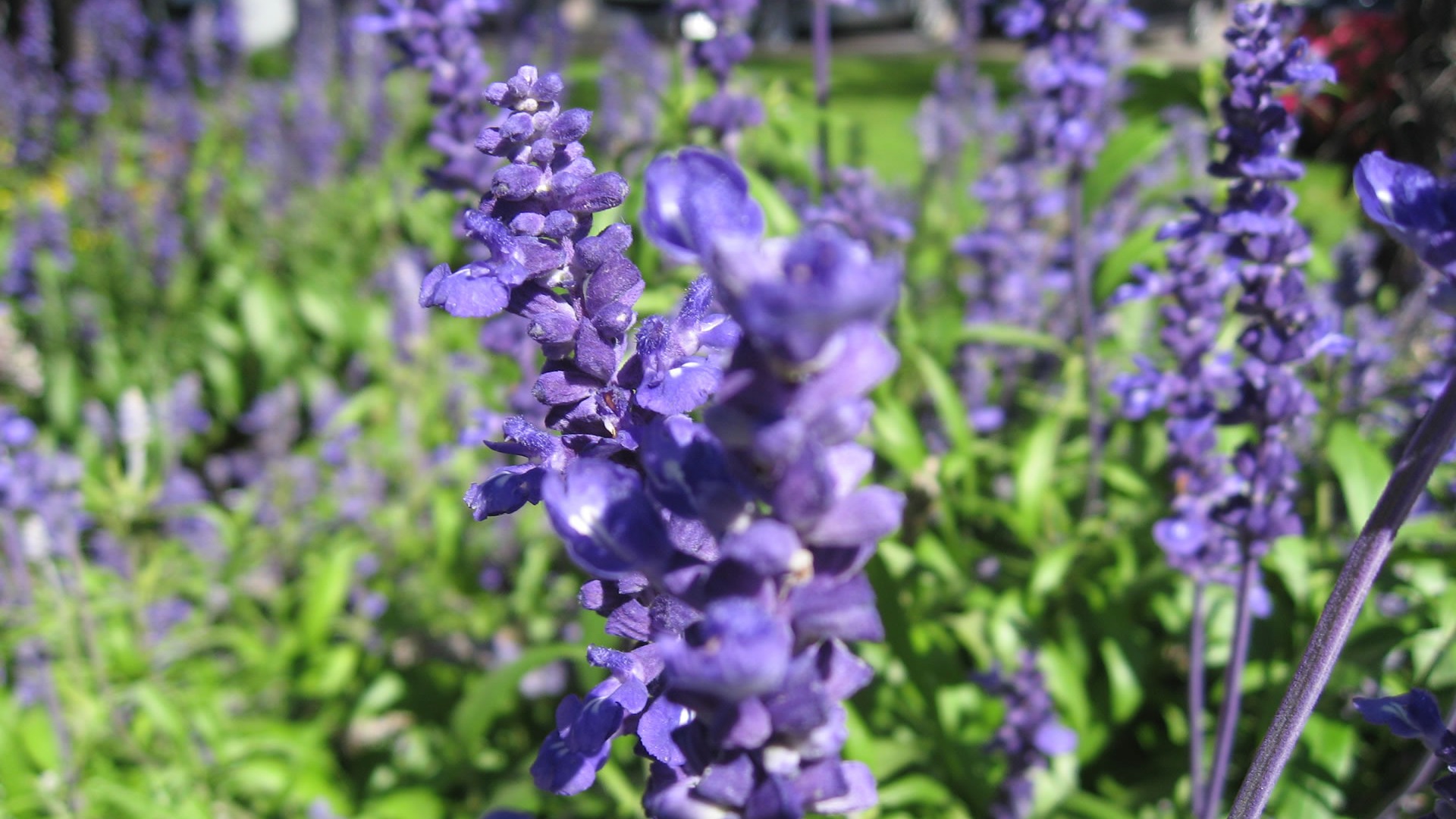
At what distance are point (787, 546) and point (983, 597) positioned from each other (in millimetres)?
2541

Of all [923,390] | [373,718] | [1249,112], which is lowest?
[373,718]

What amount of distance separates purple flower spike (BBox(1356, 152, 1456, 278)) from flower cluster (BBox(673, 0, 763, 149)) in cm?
232

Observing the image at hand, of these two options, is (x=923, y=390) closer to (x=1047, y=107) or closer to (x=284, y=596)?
(x=1047, y=107)

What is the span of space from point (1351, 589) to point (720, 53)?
8.84 ft

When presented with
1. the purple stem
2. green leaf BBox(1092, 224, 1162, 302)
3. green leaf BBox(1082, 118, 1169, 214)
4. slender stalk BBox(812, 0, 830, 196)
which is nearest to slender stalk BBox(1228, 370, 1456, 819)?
green leaf BBox(1082, 118, 1169, 214)

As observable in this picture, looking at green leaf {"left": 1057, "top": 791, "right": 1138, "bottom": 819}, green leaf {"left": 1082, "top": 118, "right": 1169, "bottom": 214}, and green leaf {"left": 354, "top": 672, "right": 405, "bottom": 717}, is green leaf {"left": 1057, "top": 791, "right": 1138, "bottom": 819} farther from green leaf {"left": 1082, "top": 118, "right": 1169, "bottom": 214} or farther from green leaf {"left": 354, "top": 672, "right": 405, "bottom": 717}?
green leaf {"left": 354, "top": 672, "right": 405, "bottom": 717}

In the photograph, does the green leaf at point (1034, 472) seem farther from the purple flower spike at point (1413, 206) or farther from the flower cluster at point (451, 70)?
the purple flower spike at point (1413, 206)

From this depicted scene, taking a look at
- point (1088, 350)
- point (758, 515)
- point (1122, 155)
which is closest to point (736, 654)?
point (758, 515)

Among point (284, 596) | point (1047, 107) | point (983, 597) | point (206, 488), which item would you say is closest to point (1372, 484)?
point (983, 597)

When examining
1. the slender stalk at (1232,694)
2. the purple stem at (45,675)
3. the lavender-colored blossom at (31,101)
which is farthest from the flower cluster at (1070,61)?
the lavender-colored blossom at (31,101)

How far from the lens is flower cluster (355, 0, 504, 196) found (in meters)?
2.81

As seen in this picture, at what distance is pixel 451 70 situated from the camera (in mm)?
2889

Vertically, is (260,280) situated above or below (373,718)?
above

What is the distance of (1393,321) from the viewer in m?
4.88
